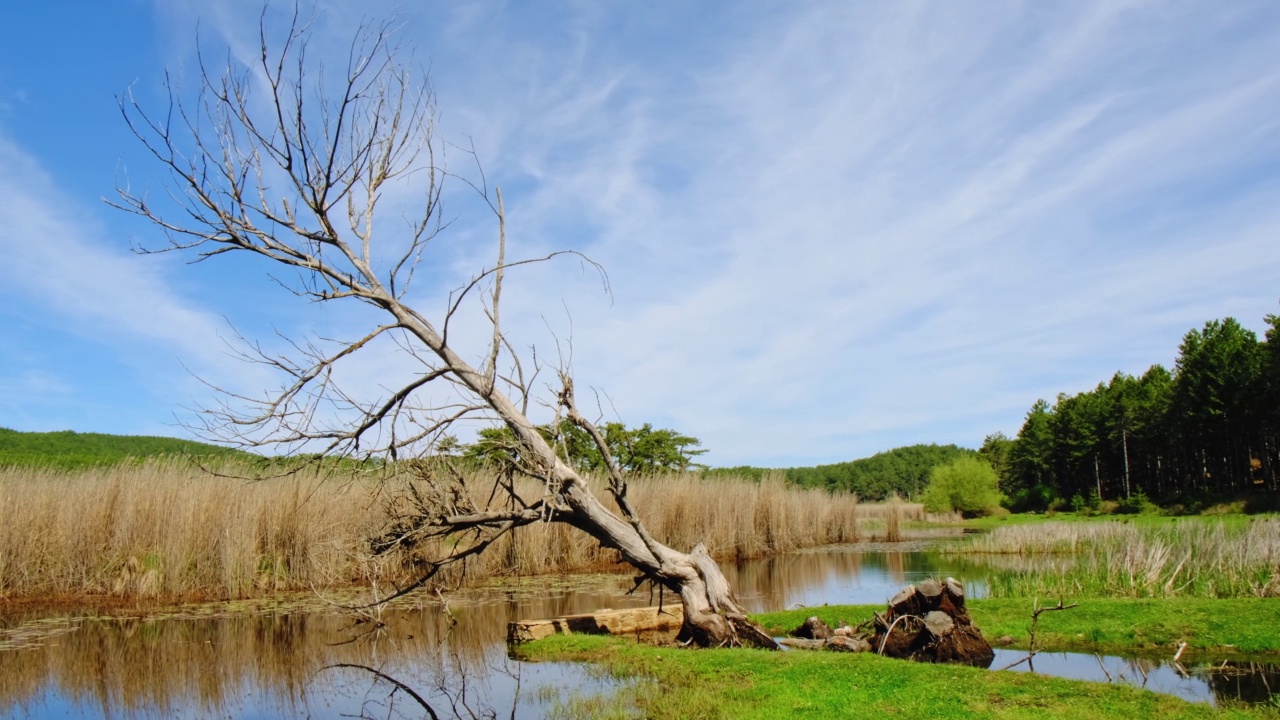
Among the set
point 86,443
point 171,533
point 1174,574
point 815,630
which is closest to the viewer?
point 815,630

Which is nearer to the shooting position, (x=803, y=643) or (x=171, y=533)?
(x=803, y=643)

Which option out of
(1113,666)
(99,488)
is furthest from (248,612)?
(1113,666)

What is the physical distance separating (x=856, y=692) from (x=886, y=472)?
108460 millimetres

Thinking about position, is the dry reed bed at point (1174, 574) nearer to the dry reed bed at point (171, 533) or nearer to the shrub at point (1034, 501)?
the dry reed bed at point (171, 533)

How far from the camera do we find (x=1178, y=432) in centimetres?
4759

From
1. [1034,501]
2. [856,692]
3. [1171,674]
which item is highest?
[856,692]

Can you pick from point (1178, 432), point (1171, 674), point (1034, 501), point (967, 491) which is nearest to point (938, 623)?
point (1171, 674)

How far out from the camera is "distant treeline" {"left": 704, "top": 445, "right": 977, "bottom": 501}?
100438 mm

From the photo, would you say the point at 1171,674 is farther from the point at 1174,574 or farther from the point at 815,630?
the point at 1174,574

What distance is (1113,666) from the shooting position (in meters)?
8.02

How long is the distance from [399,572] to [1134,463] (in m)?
61.4

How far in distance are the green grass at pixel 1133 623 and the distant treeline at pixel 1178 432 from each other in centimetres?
3661

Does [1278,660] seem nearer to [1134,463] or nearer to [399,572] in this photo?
[399,572]

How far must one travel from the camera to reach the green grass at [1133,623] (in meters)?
8.61
